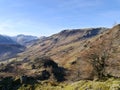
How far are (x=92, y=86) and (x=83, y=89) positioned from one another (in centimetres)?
153

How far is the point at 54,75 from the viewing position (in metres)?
163

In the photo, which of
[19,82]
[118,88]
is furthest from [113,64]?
[118,88]

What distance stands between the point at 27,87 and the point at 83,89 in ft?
42.7

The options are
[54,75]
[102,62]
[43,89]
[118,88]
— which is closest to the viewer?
[118,88]

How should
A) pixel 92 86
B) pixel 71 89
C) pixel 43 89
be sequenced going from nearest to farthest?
pixel 92 86
pixel 71 89
pixel 43 89

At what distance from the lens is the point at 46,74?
16738 cm

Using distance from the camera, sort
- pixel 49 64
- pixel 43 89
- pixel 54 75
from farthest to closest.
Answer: pixel 49 64
pixel 54 75
pixel 43 89

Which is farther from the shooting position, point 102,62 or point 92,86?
point 102,62

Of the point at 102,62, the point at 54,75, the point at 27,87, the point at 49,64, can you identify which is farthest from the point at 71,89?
the point at 49,64

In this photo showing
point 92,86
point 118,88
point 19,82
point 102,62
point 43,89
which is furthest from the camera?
point 102,62

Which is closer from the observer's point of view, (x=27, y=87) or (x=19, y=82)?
(x=27, y=87)

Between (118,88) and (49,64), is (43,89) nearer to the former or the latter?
(118,88)

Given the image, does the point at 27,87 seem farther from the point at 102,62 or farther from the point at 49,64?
the point at 49,64

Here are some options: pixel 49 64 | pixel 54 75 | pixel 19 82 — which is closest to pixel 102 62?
pixel 19 82
